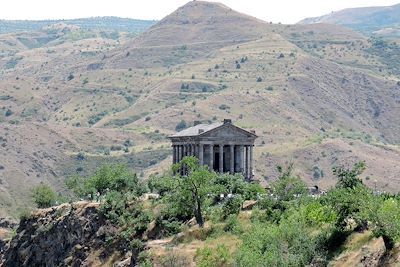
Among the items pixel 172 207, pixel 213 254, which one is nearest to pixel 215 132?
pixel 172 207

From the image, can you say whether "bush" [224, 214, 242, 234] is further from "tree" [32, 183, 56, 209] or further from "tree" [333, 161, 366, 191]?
"tree" [32, 183, 56, 209]

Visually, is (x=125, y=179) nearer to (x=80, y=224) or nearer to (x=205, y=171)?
(x=80, y=224)

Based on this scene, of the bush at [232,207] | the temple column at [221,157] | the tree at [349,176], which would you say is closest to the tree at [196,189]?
the bush at [232,207]

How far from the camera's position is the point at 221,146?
137m

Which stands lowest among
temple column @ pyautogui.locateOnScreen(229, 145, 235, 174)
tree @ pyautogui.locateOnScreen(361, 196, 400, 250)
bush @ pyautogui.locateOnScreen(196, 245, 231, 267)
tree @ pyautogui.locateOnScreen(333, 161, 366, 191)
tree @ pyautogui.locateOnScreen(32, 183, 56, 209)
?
tree @ pyautogui.locateOnScreen(32, 183, 56, 209)

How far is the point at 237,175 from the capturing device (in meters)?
129

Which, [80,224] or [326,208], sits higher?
[326,208]

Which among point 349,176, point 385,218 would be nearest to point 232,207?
point 349,176

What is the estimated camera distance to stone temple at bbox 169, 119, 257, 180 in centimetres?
13588

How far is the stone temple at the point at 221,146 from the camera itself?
446 feet

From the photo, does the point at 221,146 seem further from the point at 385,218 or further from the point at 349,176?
the point at 385,218

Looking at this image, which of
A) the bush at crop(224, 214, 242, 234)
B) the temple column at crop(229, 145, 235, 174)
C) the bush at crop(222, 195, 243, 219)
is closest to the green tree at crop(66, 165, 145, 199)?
the temple column at crop(229, 145, 235, 174)

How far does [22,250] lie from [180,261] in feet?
139

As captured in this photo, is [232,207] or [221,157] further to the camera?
[221,157]
